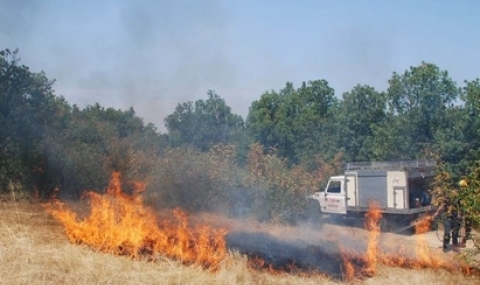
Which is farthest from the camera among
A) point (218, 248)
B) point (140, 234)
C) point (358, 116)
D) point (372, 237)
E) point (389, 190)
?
point (358, 116)

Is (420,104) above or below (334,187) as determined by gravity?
above

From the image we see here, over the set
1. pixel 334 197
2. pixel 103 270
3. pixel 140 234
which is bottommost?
pixel 103 270

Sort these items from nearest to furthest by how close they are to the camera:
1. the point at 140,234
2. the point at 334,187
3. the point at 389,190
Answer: the point at 140,234, the point at 389,190, the point at 334,187

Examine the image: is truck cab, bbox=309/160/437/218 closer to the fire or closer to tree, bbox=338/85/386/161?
tree, bbox=338/85/386/161

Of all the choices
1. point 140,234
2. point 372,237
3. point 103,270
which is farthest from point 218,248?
point 372,237

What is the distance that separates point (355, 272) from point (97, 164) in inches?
408

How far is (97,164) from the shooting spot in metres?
16.9

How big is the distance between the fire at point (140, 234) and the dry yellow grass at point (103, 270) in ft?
1.32

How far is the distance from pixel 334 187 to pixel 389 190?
2668mm

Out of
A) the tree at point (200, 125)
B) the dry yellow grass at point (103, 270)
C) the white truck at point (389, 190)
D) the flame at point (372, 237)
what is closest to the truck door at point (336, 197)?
the white truck at point (389, 190)

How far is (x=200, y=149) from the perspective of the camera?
19.9 meters

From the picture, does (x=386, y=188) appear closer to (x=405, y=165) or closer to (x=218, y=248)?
(x=405, y=165)

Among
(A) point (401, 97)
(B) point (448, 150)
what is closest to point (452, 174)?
(B) point (448, 150)

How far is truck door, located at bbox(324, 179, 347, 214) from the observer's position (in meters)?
19.0
